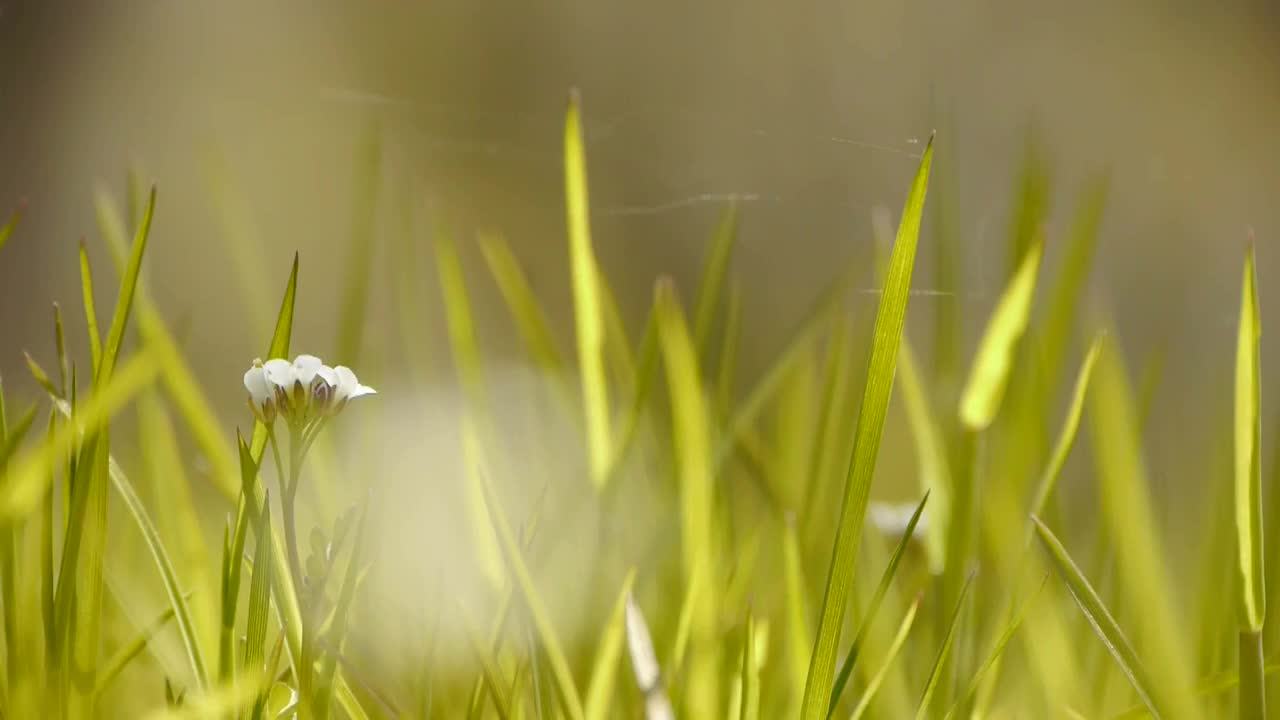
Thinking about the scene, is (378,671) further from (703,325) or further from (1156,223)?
(1156,223)

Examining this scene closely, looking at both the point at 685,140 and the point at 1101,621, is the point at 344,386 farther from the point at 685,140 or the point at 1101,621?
the point at 685,140

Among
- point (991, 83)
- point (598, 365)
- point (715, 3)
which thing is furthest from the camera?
point (715, 3)

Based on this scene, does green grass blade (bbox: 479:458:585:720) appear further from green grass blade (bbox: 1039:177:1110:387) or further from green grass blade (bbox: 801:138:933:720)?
green grass blade (bbox: 1039:177:1110:387)

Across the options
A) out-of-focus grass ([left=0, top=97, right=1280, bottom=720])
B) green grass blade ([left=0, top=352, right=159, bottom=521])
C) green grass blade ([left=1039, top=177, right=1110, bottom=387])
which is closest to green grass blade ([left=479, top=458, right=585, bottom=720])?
out-of-focus grass ([left=0, top=97, right=1280, bottom=720])

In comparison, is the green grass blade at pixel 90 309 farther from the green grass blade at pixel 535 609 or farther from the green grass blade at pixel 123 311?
the green grass blade at pixel 535 609

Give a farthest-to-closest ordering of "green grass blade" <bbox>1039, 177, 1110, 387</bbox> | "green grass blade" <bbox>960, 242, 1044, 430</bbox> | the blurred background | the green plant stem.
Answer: the blurred background < "green grass blade" <bbox>1039, 177, 1110, 387</bbox> < "green grass blade" <bbox>960, 242, 1044, 430</bbox> < the green plant stem

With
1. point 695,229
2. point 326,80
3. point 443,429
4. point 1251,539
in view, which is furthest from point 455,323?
point 695,229
